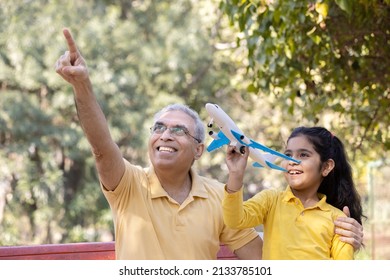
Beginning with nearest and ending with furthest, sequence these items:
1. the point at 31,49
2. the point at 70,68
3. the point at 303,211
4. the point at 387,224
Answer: the point at 70,68 → the point at 303,211 → the point at 387,224 → the point at 31,49

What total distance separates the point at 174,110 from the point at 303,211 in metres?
0.74

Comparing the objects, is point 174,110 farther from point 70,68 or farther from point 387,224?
point 387,224

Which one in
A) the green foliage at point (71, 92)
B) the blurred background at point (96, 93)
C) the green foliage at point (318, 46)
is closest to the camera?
the green foliage at point (318, 46)

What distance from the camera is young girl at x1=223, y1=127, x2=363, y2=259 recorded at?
356 cm

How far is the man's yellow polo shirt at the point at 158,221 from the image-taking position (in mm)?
3785

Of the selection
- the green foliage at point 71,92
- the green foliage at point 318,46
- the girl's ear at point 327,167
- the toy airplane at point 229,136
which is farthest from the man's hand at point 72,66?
the green foliage at point 71,92

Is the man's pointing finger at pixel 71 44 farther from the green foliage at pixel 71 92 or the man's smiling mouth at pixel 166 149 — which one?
the green foliage at pixel 71 92

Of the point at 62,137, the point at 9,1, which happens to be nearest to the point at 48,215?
the point at 62,137

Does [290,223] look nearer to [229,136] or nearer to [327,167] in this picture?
[327,167]

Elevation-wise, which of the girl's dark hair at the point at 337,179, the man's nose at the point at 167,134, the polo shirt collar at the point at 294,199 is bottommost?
the polo shirt collar at the point at 294,199

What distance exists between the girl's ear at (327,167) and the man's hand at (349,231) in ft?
0.79

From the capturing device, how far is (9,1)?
17.8 m

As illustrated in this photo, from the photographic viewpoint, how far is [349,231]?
11.7ft

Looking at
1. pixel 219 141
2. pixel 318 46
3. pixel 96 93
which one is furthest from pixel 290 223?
pixel 96 93
